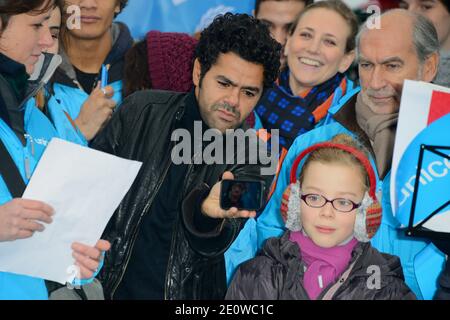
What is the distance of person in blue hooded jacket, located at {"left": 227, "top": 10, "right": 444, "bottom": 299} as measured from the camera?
3.77 meters

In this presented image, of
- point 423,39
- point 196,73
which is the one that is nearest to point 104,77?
point 196,73

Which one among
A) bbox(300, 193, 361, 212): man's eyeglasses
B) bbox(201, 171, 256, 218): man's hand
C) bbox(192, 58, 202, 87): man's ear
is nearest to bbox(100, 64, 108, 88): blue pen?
bbox(192, 58, 202, 87): man's ear

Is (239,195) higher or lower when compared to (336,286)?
higher

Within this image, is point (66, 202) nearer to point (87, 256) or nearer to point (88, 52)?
point (87, 256)

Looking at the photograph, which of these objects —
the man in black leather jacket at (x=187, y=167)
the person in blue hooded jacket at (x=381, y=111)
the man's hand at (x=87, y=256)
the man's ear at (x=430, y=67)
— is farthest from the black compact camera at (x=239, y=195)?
the man's ear at (x=430, y=67)

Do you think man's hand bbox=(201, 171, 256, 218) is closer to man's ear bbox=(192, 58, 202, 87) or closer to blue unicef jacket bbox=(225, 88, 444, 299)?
blue unicef jacket bbox=(225, 88, 444, 299)

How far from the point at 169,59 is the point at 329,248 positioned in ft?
3.82

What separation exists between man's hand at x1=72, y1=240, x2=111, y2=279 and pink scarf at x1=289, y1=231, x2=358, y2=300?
0.75m

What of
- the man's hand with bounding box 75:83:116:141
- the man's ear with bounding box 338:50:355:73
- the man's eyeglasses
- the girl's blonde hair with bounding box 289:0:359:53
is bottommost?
the man's eyeglasses

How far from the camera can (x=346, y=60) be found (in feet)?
14.3

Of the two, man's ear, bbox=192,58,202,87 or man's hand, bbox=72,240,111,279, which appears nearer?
man's hand, bbox=72,240,111,279

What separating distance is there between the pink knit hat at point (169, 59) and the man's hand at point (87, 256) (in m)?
0.98
